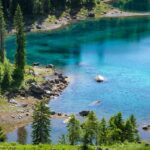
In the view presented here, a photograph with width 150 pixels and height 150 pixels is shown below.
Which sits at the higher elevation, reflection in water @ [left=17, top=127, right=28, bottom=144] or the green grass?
the green grass

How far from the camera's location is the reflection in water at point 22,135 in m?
122

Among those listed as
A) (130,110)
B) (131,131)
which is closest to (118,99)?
(130,110)

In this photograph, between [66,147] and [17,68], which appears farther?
[17,68]

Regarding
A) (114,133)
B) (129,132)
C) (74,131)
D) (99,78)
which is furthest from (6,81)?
(129,132)

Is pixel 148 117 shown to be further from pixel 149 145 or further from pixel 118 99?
pixel 149 145

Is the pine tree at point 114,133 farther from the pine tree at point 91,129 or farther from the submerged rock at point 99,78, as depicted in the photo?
the submerged rock at point 99,78

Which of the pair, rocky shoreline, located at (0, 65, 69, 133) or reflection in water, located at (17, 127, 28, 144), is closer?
reflection in water, located at (17, 127, 28, 144)

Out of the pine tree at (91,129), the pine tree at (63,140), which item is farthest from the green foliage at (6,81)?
the pine tree at (91,129)

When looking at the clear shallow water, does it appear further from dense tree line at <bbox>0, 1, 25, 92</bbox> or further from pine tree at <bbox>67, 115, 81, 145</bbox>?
pine tree at <bbox>67, 115, 81, 145</bbox>

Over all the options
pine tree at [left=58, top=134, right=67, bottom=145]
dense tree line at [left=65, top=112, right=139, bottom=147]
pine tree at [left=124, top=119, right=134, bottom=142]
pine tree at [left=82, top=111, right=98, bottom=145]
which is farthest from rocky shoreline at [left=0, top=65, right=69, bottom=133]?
pine tree at [left=124, top=119, right=134, bottom=142]

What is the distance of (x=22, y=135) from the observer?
126 m

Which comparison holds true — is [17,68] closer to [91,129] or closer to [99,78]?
[99,78]

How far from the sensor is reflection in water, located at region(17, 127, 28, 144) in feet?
401

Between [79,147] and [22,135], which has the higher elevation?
[79,147]
